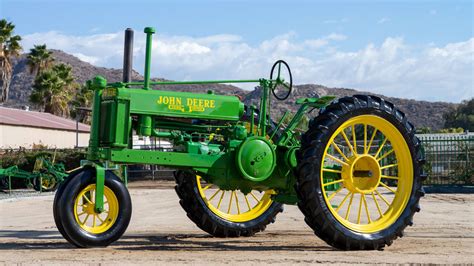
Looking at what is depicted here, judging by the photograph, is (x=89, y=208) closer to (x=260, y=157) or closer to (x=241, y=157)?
(x=241, y=157)

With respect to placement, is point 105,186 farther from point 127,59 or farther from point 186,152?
point 127,59

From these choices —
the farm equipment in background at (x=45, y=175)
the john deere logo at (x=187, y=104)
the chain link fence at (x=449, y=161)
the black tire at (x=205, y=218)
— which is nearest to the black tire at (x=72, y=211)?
the john deere logo at (x=187, y=104)

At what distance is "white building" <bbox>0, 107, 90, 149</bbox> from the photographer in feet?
113

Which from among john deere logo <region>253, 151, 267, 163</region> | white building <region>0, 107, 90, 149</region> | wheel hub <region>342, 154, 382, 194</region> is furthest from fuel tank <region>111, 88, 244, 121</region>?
white building <region>0, 107, 90, 149</region>

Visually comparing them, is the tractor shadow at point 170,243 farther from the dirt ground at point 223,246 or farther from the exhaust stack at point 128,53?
the exhaust stack at point 128,53

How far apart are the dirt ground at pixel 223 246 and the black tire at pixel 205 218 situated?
0.55 ft

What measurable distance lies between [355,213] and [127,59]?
5.08 metres

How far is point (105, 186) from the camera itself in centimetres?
719

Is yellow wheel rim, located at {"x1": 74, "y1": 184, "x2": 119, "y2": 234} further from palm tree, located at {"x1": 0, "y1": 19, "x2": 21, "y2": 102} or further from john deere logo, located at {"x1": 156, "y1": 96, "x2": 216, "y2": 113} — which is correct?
palm tree, located at {"x1": 0, "y1": 19, "x2": 21, "y2": 102}

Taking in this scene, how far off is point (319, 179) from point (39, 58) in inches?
1847

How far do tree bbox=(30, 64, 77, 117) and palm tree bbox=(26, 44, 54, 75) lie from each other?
8.44 ft

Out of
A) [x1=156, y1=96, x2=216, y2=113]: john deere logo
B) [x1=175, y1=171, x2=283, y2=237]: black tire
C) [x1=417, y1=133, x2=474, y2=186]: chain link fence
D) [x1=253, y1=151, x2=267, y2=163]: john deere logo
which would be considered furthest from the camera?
[x1=417, y1=133, x2=474, y2=186]: chain link fence

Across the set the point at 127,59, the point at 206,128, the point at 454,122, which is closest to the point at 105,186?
the point at 206,128

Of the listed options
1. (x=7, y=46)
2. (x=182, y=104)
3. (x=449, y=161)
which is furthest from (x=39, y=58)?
(x=182, y=104)
